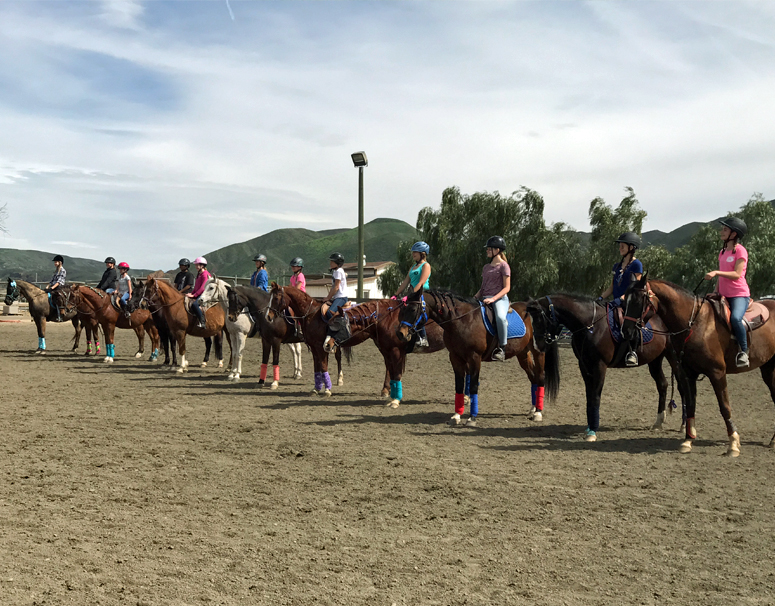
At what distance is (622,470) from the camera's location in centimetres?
766

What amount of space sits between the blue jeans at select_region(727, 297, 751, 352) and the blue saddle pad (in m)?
3.04

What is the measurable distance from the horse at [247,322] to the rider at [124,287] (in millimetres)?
4614

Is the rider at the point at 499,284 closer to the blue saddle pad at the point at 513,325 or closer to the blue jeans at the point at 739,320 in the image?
the blue saddle pad at the point at 513,325

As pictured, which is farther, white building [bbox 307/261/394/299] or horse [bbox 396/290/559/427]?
white building [bbox 307/261/394/299]

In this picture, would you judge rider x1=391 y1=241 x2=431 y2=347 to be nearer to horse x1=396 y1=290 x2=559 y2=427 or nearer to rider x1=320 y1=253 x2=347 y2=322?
horse x1=396 y1=290 x2=559 y2=427

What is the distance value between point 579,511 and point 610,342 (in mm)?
3614

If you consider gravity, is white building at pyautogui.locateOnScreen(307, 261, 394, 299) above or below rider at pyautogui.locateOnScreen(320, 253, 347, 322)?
above

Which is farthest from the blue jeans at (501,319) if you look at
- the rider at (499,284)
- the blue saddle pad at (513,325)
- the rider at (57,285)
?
the rider at (57,285)

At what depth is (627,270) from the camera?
9234 mm

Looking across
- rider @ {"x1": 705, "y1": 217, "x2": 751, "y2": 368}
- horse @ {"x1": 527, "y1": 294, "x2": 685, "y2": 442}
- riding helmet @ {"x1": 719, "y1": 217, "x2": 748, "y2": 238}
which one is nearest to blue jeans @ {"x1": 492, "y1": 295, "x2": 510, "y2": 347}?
horse @ {"x1": 527, "y1": 294, "x2": 685, "y2": 442}

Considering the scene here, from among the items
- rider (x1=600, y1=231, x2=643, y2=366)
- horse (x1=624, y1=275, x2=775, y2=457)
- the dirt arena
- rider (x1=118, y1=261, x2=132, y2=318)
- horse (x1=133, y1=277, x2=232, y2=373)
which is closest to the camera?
the dirt arena

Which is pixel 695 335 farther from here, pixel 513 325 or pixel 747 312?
pixel 513 325

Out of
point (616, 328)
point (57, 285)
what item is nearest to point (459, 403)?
point (616, 328)

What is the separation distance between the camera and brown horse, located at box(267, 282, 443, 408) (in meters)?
12.1
